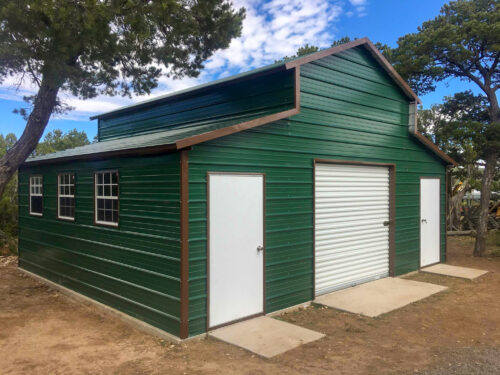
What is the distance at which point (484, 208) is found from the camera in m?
13.0

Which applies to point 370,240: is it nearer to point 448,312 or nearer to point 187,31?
point 448,312

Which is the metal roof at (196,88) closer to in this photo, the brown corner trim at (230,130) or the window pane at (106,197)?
the brown corner trim at (230,130)

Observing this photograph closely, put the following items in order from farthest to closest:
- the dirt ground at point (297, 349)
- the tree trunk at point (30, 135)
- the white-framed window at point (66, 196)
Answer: the white-framed window at point (66, 196) < the tree trunk at point (30, 135) < the dirt ground at point (297, 349)

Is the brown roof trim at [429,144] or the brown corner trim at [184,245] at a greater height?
the brown roof trim at [429,144]

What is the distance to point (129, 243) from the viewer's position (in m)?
6.62

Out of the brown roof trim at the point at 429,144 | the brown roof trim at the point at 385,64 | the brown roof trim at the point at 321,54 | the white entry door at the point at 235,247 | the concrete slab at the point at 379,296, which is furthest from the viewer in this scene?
the brown roof trim at the point at 429,144

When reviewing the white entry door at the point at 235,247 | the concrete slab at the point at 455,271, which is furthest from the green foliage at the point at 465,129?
the white entry door at the point at 235,247

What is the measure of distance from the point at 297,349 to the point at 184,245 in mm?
2078

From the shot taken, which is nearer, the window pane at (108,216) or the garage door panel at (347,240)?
the window pane at (108,216)

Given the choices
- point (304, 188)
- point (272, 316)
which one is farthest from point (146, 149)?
point (272, 316)

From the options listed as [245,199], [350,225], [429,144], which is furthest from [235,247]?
[429,144]

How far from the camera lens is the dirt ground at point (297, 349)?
4.90 metres

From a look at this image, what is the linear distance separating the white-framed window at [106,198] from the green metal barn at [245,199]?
35 mm

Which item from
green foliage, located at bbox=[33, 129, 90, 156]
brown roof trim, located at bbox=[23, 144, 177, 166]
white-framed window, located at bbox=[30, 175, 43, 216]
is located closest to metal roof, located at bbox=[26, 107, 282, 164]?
brown roof trim, located at bbox=[23, 144, 177, 166]
